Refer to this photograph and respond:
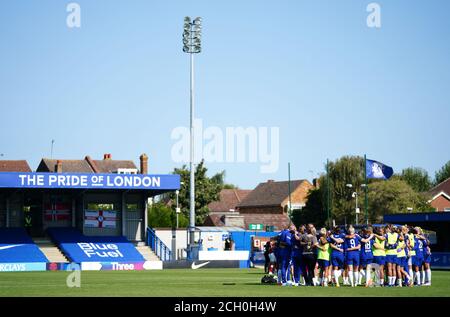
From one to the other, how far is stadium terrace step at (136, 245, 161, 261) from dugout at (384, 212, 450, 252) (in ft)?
51.3

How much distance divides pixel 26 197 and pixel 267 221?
5565cm

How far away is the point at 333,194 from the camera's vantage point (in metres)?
105

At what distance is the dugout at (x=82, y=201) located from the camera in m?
56.0

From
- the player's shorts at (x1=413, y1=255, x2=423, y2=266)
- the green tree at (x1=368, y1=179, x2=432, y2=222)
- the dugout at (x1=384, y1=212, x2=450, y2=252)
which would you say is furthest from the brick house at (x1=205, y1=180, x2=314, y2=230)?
the player's shorts at (x1=413, y1=255, x2=423, y2=266)

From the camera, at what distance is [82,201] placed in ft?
197

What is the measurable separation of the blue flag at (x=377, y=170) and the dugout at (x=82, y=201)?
15.1 metres

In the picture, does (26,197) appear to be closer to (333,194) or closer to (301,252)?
(301,252)

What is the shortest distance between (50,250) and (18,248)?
2.29 metres

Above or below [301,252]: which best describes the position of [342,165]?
above

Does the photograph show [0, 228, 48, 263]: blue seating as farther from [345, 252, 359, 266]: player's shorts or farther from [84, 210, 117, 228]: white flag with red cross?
[345, 252, 359, 266]: player's shorts

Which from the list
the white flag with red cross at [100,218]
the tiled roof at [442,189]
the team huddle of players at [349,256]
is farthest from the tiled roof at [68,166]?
the team huddle of players at [349,256]

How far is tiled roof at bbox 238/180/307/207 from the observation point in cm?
12975

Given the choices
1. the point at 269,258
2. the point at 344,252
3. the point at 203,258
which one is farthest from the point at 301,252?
the point at 203,258

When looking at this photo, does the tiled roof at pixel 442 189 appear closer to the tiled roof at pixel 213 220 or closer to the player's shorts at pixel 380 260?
the tiled roof at pixel 213 220
